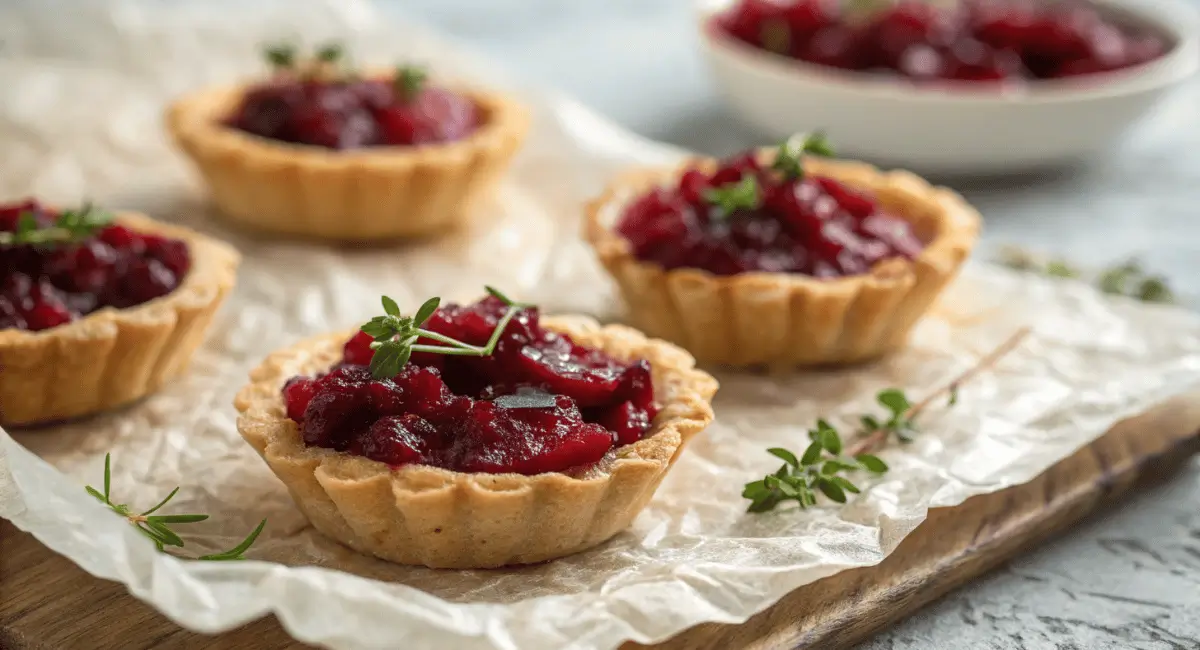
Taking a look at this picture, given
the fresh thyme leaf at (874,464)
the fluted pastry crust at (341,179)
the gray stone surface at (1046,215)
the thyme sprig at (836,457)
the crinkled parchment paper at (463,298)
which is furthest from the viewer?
the fluted pastry crust at (341,179)

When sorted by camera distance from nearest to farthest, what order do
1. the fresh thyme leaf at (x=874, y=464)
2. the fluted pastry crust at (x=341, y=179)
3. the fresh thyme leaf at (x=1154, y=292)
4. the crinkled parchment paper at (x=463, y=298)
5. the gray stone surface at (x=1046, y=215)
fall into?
the crinkled parchment paper at (x=463, y=298) < the gray stone surface at (x=1046, y=215) < the fresh thyme leaf at (x=874, y=464) < the fresh thyme leaf at (x=1154, y=292) < the fluted pastry crust at (x=341, y=179)

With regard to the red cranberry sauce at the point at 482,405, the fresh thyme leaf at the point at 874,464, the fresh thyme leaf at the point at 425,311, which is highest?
the fresh thyme leaf at the point at 425,311

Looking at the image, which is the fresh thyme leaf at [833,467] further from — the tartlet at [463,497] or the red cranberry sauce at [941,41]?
the red cranberry sauce at [941,41]

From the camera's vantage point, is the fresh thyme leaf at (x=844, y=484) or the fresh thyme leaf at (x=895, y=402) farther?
the fresh thyme leaf at (x=895, y=402)

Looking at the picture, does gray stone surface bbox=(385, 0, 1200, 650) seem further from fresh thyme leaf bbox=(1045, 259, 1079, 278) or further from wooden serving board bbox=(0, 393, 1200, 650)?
fresh thyme leaf bbox=(1045, 259, 1079, 278)

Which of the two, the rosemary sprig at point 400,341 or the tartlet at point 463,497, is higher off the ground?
the rosemary sprig at point 400,341

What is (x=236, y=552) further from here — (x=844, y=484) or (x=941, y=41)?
(x=941, y=41)

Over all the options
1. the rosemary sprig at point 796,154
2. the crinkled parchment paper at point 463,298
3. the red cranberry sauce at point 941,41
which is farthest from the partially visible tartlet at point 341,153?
the red cranberry sauce at point 941,41
